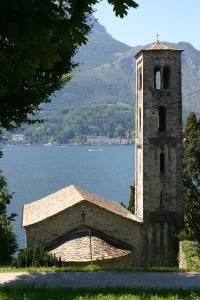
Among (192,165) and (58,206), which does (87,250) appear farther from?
(192,165)

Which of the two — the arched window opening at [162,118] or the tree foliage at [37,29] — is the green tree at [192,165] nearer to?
the arched window opening at [162,118]

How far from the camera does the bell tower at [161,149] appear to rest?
3056 centimetres

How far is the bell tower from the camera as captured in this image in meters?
30.6

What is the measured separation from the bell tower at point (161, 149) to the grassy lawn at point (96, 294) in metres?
16.5

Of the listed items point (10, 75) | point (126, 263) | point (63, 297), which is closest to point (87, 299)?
point (63, 297)

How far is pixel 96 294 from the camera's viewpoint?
41.7ft

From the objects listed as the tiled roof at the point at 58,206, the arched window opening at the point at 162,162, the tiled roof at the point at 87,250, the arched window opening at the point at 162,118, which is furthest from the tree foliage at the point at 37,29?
the arched window opening at the point at 162,118

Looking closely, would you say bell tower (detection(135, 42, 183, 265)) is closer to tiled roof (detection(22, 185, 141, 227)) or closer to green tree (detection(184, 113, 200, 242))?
tiled roof (detection(22, 185, 141, 227))

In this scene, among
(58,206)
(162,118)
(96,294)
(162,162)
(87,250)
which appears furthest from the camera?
(162,118)

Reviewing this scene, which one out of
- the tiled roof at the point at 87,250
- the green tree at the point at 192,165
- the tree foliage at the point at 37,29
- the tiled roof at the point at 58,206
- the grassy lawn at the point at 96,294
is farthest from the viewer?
the green tree at the point at 192,165

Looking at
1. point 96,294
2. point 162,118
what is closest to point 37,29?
point 96,294

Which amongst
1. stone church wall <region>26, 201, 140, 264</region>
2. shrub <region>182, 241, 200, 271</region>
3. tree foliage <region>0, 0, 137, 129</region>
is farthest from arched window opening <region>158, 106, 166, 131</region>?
tree foliage <region>0, 0, 137, 129</region>

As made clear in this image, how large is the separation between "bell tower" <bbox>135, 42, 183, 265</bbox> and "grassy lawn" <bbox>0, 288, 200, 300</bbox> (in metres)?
16.5

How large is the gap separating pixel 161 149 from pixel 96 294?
19.1 metres
